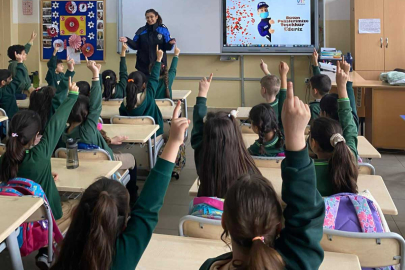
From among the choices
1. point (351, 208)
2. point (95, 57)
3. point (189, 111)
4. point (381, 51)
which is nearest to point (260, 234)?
point (351, 208)

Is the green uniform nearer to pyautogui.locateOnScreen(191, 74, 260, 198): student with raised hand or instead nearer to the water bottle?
the water bottle

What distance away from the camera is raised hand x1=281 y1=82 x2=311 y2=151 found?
1.06 m

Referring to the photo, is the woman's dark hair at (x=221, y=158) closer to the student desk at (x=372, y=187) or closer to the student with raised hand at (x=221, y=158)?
the student with raised hand at (x=221, y=158)

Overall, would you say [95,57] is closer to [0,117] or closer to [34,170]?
[0,117]

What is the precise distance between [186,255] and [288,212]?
25.6 inches

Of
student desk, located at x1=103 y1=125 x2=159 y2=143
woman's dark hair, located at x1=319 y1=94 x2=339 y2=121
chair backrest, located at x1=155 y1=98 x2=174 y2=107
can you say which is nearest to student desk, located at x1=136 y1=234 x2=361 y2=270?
student desk, located at x1=103 y1=125 x2=159 y2=143

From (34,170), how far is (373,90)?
4.14 meters

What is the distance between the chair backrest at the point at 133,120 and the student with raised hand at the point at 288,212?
2.85 metres

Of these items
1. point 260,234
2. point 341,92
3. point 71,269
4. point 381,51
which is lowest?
point 71,269

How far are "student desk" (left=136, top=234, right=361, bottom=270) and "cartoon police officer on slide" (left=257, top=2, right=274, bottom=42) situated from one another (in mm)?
5968

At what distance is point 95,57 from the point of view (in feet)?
25.9

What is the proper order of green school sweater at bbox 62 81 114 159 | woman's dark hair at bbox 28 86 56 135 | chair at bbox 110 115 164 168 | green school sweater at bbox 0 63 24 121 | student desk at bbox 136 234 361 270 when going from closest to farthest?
student desk at bbox 136 234 361 270, green school sweater at bbox 62 81 114 159, woman's dark hair at bbox 28 86 56 135, chair at bbox 110 115 164 168, green school sweater at bbox 0 63 24 121

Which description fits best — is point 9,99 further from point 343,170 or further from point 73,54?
point 343,170

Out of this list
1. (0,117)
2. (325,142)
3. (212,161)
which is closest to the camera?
(212,161)
